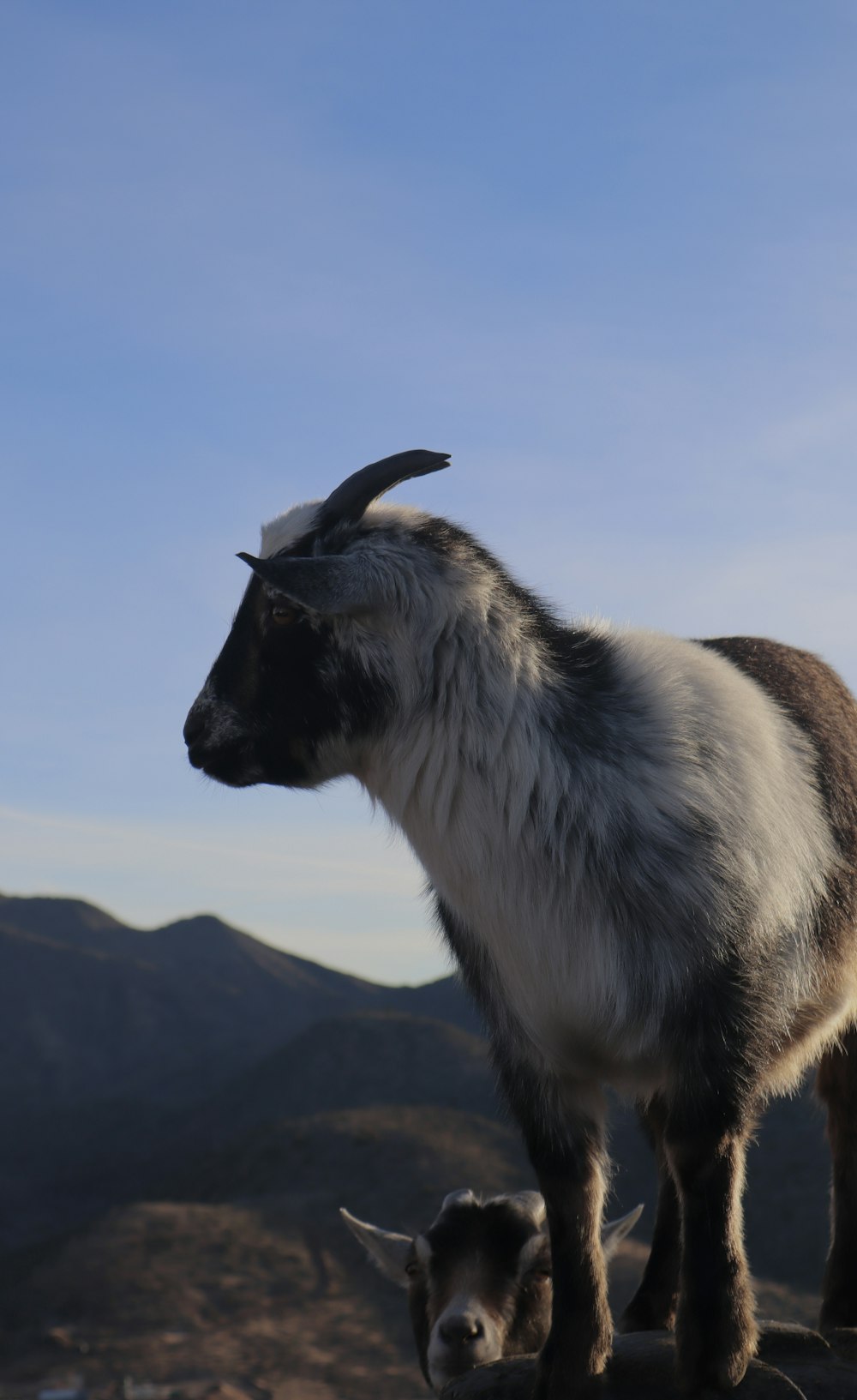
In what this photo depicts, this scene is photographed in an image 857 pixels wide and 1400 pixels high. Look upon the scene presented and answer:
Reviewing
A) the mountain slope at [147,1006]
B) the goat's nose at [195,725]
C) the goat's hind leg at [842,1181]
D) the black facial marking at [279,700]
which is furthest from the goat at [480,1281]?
the mountain slope at [147,1006]

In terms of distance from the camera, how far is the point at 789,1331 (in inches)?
191

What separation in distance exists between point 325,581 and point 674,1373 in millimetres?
2870

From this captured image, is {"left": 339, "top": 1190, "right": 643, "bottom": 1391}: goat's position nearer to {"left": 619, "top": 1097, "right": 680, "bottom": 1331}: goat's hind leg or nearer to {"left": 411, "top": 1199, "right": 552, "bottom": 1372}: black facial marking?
{"left": 411, "top": 1199, "right": 552, "bottom": 1372}: black facial marking

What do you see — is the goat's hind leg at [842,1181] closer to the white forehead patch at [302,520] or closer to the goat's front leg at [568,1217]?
the goat's front leg at [568,1217]

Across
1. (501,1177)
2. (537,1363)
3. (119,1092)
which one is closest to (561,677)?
(537,1363)

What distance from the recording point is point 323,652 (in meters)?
4.48

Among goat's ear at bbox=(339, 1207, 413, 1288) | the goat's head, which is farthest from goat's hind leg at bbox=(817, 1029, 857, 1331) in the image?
the goat's head

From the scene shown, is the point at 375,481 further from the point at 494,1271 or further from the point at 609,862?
the point at 494,1271

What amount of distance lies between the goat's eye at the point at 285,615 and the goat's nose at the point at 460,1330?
110 inches

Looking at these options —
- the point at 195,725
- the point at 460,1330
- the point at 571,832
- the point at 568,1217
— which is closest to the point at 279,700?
the point at 195,725

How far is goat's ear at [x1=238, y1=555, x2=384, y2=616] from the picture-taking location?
423 cm

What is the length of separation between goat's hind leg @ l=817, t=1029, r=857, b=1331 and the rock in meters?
0.40

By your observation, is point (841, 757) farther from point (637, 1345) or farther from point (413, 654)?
point (637, 1345)

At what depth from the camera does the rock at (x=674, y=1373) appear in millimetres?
4426
